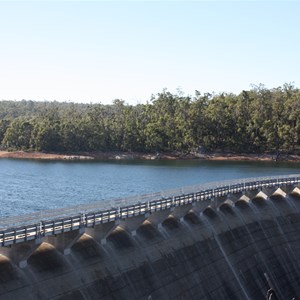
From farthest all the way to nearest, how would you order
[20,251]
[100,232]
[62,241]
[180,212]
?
[180,212] < [100,232] < [62,241] < [20,251]

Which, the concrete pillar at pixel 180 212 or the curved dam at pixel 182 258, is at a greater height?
the concrete pillar at pixel 180 212

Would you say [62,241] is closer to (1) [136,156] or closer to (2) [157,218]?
(2) [157,218]

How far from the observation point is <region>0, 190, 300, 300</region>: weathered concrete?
1180 inches

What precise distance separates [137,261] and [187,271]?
5186 mm

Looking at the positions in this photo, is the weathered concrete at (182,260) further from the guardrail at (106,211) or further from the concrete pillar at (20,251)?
the guardrail at (106,211)

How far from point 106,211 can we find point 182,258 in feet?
27.2

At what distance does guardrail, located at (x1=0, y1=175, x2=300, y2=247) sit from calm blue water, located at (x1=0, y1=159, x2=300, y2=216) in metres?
37.0

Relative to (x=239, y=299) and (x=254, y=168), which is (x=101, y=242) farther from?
(x=254, y=168)

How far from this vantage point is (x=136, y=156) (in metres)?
191

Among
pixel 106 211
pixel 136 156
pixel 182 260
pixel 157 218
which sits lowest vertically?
pixel 182 260

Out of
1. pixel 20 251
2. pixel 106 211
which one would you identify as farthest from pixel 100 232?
pixel 20 251

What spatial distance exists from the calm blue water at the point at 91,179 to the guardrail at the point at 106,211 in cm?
3705

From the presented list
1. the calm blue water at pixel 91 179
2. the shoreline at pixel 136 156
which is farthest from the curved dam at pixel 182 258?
the shoreline at pixel 136 156

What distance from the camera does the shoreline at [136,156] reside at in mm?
179500
